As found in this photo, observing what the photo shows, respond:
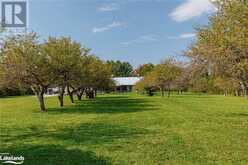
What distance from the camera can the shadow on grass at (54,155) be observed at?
29.9 feet

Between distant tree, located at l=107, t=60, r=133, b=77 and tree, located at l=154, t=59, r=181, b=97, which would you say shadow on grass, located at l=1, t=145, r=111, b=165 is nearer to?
tree, located at l=154, t=59, r=181, b=97

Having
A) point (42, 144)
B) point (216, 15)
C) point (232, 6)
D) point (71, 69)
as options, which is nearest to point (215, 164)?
point (42, 144)

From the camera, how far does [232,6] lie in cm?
1498

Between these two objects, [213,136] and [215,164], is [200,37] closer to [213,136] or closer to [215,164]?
[213,136]

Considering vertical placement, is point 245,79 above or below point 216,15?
below

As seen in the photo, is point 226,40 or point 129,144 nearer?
point 129,144

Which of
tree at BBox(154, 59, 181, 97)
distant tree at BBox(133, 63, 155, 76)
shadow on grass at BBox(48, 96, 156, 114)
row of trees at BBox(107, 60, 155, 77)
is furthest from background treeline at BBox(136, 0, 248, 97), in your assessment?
row of trees at BBox(107, 60, 155, 77)

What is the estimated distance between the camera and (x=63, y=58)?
2902cm

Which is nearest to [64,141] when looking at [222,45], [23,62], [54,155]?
[54,155]

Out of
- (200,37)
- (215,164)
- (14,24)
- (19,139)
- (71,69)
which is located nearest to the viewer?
(215,164)

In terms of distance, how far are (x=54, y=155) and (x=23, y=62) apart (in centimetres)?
1694

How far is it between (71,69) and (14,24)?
13707mm

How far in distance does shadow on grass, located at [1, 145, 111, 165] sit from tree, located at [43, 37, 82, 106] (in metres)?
17.7

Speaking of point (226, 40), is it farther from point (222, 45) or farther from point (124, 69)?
point (124, 69)
